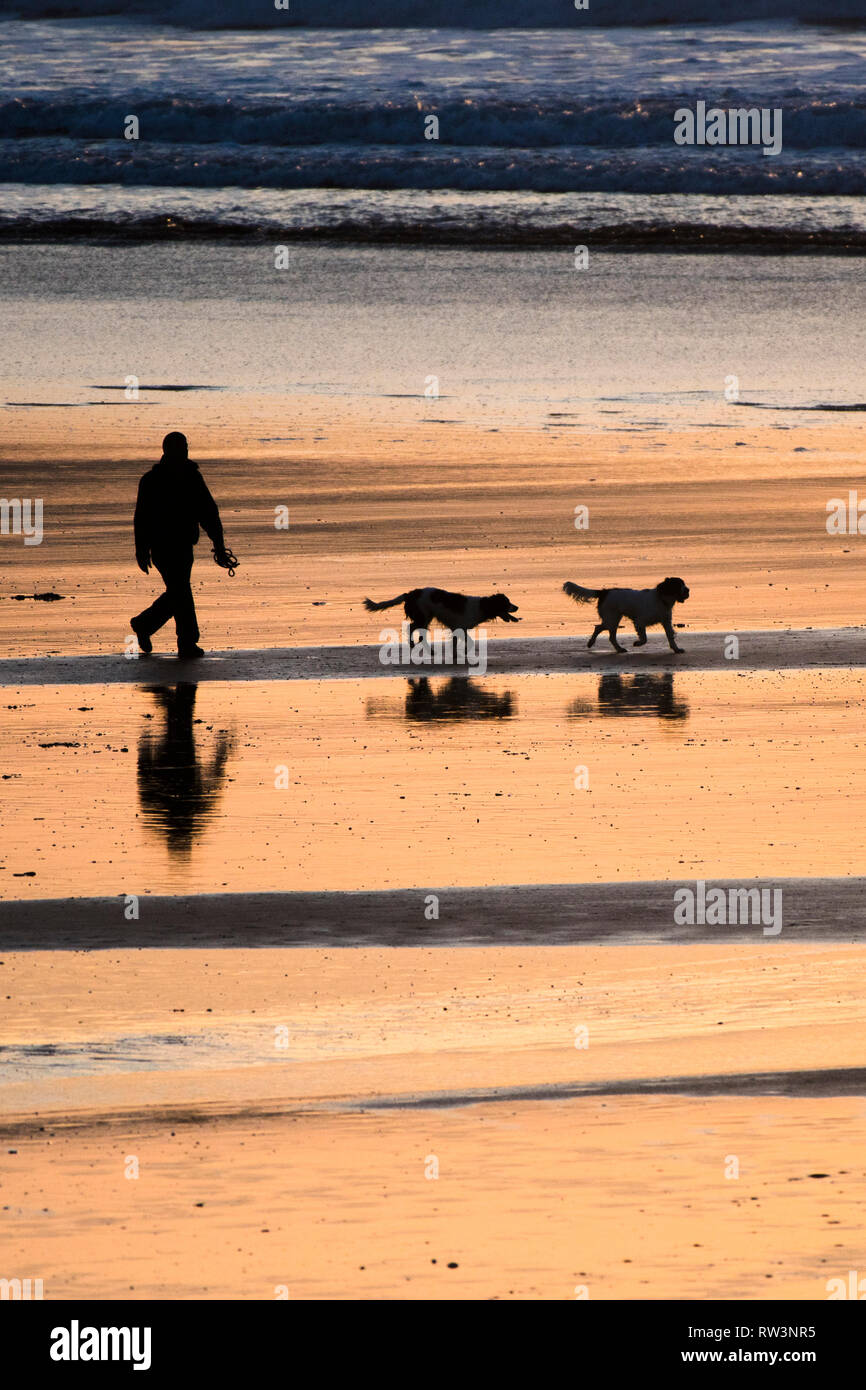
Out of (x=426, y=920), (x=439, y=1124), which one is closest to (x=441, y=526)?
(x=426, y=920)

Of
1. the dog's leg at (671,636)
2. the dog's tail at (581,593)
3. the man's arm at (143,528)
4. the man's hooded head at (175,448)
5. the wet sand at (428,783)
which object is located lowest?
the wet sand at (428,783)

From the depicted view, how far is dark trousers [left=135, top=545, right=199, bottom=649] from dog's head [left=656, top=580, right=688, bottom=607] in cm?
309

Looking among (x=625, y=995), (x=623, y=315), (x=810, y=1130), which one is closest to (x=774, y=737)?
(x=625, y=995)

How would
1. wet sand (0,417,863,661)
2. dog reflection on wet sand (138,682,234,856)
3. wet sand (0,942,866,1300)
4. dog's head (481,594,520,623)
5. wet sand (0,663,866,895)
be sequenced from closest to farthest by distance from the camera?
wet sand (0,942,866,1300) < wet sand (0,663,866,895) < dog reflection on wet sand (138,682,234,856) < dog's head (481,594,520,623) < wet sand (0,417,863,661)

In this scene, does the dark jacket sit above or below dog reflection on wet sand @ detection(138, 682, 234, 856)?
above

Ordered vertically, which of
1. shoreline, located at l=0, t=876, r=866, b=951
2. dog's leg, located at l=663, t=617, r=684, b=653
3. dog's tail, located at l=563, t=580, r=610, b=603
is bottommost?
shoreline, located at l=0, t=876, r=866, b=951

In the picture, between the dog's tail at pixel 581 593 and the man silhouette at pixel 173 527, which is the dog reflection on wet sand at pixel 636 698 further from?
the man silhouette at pixel 173 527

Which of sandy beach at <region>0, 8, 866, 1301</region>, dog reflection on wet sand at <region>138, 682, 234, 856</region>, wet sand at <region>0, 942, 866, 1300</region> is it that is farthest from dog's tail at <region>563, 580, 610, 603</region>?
wet sand at <region>0, 942, 866, 1300</region>

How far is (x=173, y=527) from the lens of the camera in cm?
1471

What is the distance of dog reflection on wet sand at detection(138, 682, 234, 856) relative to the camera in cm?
1066

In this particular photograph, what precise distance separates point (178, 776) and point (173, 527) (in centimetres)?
352

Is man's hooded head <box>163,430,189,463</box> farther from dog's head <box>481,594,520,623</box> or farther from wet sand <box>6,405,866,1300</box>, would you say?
dog's head <box>481,594,520,623</box>

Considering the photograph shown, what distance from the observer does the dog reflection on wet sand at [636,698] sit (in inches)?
517

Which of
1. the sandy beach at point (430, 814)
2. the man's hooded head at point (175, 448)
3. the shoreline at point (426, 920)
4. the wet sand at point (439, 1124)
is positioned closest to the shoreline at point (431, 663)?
the sandy beach at point (430, 814)
